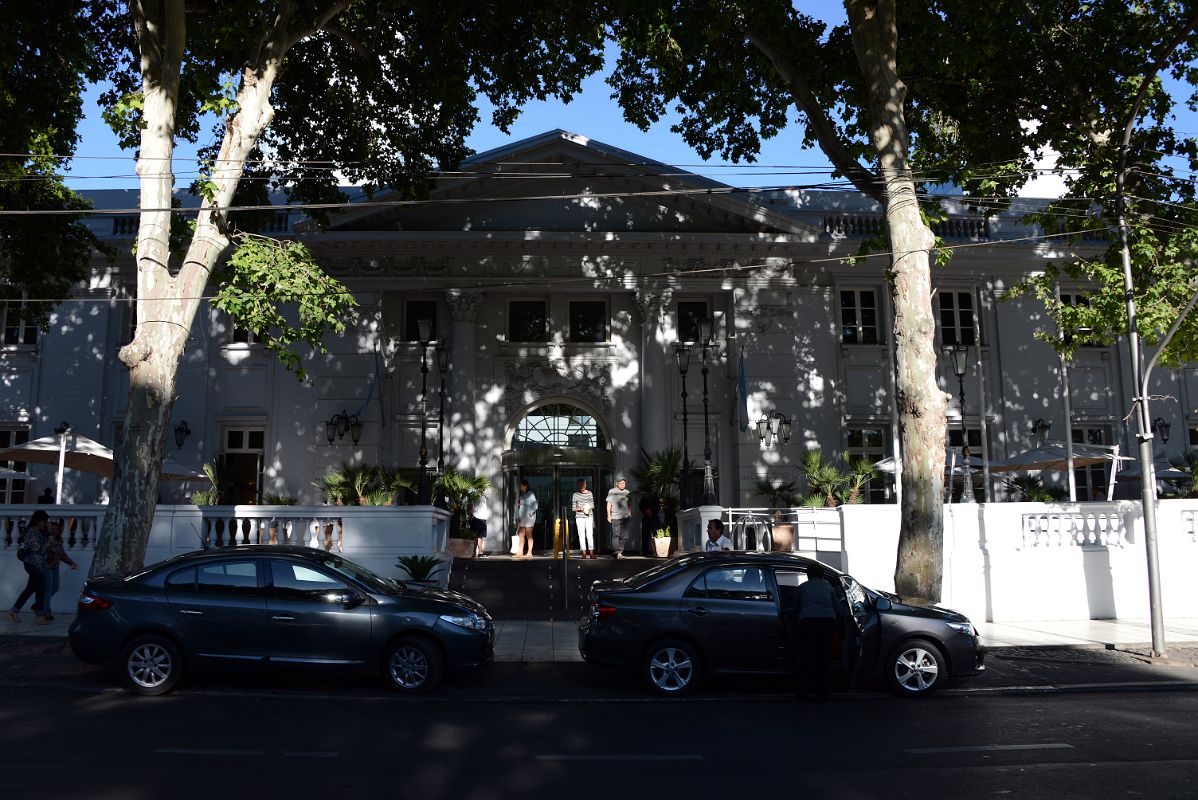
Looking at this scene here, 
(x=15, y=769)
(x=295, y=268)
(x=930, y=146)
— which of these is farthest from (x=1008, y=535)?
(x=15, y=769)

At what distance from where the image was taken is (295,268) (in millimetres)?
15148

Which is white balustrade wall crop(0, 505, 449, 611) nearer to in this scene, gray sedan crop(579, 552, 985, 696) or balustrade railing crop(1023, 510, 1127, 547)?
gray sedan crop(579, 552, 985, 696)

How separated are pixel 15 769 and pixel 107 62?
644 inches

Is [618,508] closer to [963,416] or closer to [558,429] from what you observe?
[558,429]

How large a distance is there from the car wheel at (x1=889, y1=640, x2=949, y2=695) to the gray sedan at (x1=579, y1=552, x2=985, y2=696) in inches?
0.4

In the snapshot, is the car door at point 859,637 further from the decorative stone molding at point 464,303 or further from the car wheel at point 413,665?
the decorative stone molding at point 464,303

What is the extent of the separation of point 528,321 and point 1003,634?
16.8m

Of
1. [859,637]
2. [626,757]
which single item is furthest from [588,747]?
[859,637]

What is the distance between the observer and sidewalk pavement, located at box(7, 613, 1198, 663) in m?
13.5

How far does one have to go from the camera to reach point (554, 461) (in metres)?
26.6

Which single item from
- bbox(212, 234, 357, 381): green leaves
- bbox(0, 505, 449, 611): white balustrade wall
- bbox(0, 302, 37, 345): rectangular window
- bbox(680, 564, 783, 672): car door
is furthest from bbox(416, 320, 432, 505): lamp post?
bbox(0, 302, 37, 345): rectangular window

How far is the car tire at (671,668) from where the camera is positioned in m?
10.7

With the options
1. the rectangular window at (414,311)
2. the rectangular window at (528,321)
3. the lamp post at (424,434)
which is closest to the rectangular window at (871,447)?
the rectangular window at (528,321)

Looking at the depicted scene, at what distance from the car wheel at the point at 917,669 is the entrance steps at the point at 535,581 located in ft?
22.5
